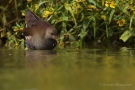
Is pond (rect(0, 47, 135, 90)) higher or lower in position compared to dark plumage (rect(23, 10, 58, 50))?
lower

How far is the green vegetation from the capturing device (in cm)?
625

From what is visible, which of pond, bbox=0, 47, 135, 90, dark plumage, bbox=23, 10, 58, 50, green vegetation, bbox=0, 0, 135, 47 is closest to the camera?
pond, bbox=0, 47, 135, 90

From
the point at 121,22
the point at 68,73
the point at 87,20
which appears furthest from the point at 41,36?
the point at 68,73

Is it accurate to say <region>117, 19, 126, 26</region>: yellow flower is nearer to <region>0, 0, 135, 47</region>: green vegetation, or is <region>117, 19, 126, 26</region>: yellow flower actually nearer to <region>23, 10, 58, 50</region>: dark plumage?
<region>0, 0, 135, 47</region>: green vegetation

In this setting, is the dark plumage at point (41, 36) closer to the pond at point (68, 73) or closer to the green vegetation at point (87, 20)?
the green vegetation at point (87, 20)

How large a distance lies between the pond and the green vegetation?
56.7 inches

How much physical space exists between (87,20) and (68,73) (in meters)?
3.12

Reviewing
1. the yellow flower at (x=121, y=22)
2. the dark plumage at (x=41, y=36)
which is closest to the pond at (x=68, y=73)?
the dark plumage at (x=41, y=36)

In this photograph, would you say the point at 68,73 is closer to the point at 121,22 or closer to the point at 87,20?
the point at 121,22

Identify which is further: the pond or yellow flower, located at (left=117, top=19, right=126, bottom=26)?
yellow flower, located at (left=117, top=19, right=126, bottom=26)

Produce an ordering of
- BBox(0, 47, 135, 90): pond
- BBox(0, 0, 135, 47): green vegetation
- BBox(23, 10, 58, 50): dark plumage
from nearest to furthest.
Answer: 1. BBox(0, 47, 135, 90): pond
2. BBox(23, 10, 58, 50): dark plumage
3. BBox(0, 0, 135, 47): green vegetation

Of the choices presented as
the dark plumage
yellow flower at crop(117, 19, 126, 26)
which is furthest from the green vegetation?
the dark plumage

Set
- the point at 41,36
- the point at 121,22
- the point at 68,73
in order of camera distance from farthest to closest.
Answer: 1. the point at 121,22
2. the point at 41,36
3. the point at 68,73

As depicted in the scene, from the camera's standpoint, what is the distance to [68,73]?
366cm
